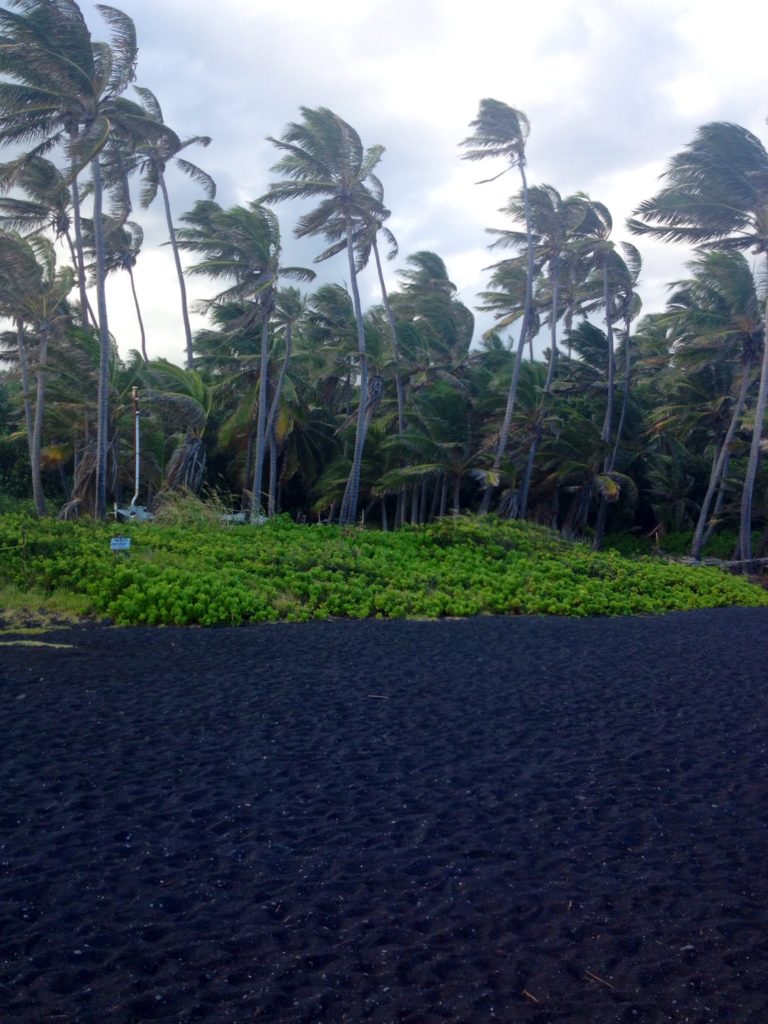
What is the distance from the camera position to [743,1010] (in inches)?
112

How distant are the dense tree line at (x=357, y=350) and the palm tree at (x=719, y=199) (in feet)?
0.16

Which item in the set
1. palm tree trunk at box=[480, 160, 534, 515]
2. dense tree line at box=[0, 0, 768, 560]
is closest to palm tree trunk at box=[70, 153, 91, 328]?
dense tree line at box=[0, 0, 768, 560]

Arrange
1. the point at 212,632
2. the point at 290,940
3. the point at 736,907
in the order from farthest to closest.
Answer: the point at 212,632 → the point at 736,907 → the point at 290,940

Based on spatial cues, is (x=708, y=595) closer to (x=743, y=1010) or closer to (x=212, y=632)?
(x=212, y=632)

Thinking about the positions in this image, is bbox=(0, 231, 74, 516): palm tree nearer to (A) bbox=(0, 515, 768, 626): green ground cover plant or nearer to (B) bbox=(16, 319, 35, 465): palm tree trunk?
(B) bbox=(16, 319, 35, 465): palm tree trunk

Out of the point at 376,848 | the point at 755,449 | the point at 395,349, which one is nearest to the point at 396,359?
the point at 395,349

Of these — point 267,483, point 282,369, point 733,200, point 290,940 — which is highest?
point 733,200

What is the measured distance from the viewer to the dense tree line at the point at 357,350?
20.9m

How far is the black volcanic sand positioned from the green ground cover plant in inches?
127

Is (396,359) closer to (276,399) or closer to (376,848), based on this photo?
(276,399)

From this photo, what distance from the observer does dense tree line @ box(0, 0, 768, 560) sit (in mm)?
20922

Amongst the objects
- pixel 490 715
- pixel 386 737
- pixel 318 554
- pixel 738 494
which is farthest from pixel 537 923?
pixel 738 494

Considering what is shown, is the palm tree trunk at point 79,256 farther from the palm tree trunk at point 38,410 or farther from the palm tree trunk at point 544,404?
the palm tree trunk at point 544,404

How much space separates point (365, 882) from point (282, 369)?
872 inches
